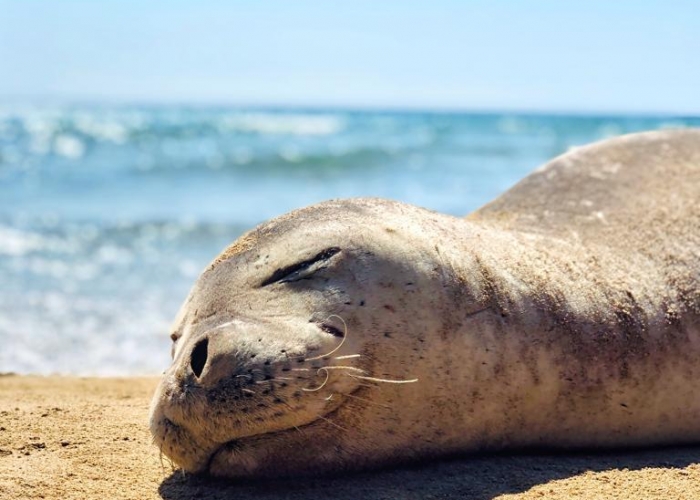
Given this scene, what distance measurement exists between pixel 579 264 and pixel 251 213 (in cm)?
1025

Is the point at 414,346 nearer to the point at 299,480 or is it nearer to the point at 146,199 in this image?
the point at 299,480

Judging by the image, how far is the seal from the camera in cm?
266

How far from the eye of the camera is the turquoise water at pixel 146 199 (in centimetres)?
679

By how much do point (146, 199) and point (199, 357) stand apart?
41.6 ft

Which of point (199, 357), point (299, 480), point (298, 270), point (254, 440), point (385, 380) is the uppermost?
point (298, 270)

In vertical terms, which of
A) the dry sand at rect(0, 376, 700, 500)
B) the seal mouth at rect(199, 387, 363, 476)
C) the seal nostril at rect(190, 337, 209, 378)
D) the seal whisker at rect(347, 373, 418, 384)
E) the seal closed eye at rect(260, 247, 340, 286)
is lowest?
the dry sand at rect(0, 376, 700, 500)

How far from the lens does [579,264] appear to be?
11.0ft

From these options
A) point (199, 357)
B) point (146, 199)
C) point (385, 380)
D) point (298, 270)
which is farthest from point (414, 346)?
point (146, 199)

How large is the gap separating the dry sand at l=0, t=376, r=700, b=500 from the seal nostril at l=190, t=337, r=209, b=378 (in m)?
0.38

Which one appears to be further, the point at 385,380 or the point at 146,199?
the point at 146,199

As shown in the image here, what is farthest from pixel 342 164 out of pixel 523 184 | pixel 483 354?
pixel 483 354

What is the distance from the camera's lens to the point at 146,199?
590 inches

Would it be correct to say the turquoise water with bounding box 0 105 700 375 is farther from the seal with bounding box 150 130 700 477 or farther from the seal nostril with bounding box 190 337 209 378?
the seal nostril with bounding box 190 337 209 378

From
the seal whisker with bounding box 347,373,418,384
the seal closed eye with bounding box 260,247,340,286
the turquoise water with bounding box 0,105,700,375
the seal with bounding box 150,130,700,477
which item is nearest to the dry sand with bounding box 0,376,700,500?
the seal with bounding box 150,130,700,477
